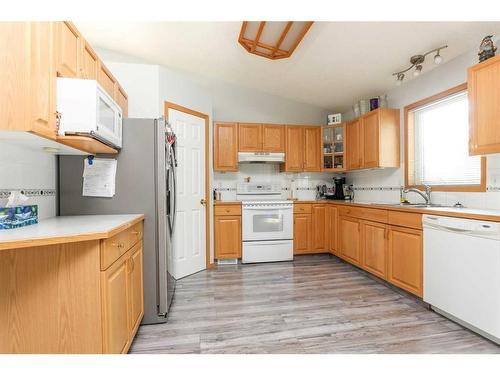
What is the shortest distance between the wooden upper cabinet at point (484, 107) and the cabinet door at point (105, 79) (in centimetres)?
307

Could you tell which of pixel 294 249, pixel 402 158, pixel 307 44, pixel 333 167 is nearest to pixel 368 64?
pixel 307 44

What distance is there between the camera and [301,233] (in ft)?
13.0

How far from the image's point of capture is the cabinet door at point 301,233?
3941mm

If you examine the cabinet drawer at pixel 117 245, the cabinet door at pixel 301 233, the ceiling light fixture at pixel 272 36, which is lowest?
the cabinet door at pixel 301 233

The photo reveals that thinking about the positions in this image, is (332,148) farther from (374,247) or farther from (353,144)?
(374,247)

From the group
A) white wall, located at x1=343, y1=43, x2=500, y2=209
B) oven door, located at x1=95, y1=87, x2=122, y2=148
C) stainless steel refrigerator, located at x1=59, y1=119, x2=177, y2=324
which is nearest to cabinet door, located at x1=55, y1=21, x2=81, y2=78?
oven door, located at x1=95, y1=87, x2=122, y2=148

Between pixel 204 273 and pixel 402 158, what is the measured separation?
2.98m

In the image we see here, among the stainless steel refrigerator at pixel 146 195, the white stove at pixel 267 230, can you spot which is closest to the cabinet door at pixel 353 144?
the white stove at pixel 267 230

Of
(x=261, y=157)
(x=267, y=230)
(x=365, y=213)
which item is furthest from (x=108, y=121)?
(x=365, y=213)

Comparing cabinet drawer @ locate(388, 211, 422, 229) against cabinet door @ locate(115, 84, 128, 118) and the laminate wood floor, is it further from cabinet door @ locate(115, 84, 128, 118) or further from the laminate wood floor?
cabinet door @ locate(115, 84, 128, 118)

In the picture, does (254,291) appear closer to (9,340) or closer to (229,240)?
(229,240)

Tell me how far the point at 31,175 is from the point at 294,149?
334 cm

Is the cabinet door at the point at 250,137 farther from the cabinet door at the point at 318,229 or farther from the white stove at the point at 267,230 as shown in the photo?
the cabinet door at the point at 318,229

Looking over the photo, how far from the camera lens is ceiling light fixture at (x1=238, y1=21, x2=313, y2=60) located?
2242 mm
